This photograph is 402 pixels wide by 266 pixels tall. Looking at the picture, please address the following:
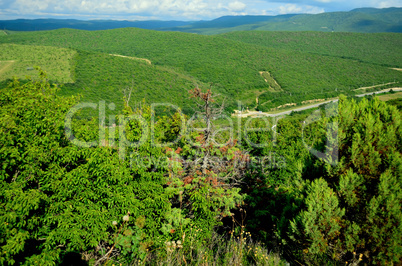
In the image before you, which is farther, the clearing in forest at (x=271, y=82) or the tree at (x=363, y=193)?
the clearing in forest at (x=271, y=82)

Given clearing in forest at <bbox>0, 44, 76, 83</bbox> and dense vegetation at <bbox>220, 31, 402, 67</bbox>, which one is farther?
dense vegetation at <bbox>220, 31, 402, 67</bbox>

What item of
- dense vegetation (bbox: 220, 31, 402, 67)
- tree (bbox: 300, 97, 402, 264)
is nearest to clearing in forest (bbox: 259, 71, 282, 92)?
dense vegetation (bbox: 220, 31, 402, 67)

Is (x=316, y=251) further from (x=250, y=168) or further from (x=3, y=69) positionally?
(x=3, y=69)

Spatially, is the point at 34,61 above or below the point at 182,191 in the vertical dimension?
above

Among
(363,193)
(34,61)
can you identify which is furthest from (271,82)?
(363,193)

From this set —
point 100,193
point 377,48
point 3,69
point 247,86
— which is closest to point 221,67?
point 247,86

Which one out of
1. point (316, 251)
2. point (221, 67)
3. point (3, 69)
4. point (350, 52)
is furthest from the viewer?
point (350, 52)

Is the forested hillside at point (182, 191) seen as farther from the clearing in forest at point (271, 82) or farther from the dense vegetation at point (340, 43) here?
the dense vegetation at point (340, 43)

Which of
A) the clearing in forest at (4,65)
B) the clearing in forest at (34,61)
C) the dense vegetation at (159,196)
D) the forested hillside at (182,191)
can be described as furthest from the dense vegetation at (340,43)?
the dense vegetation at (159,196)

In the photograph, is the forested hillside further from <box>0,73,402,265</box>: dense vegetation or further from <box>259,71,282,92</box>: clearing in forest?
<box>259,71,282,92</box>: clearing in forest

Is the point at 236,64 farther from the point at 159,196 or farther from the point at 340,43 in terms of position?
the point at 159,196

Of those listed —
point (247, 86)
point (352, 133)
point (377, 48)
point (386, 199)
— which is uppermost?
point (377, 48)
